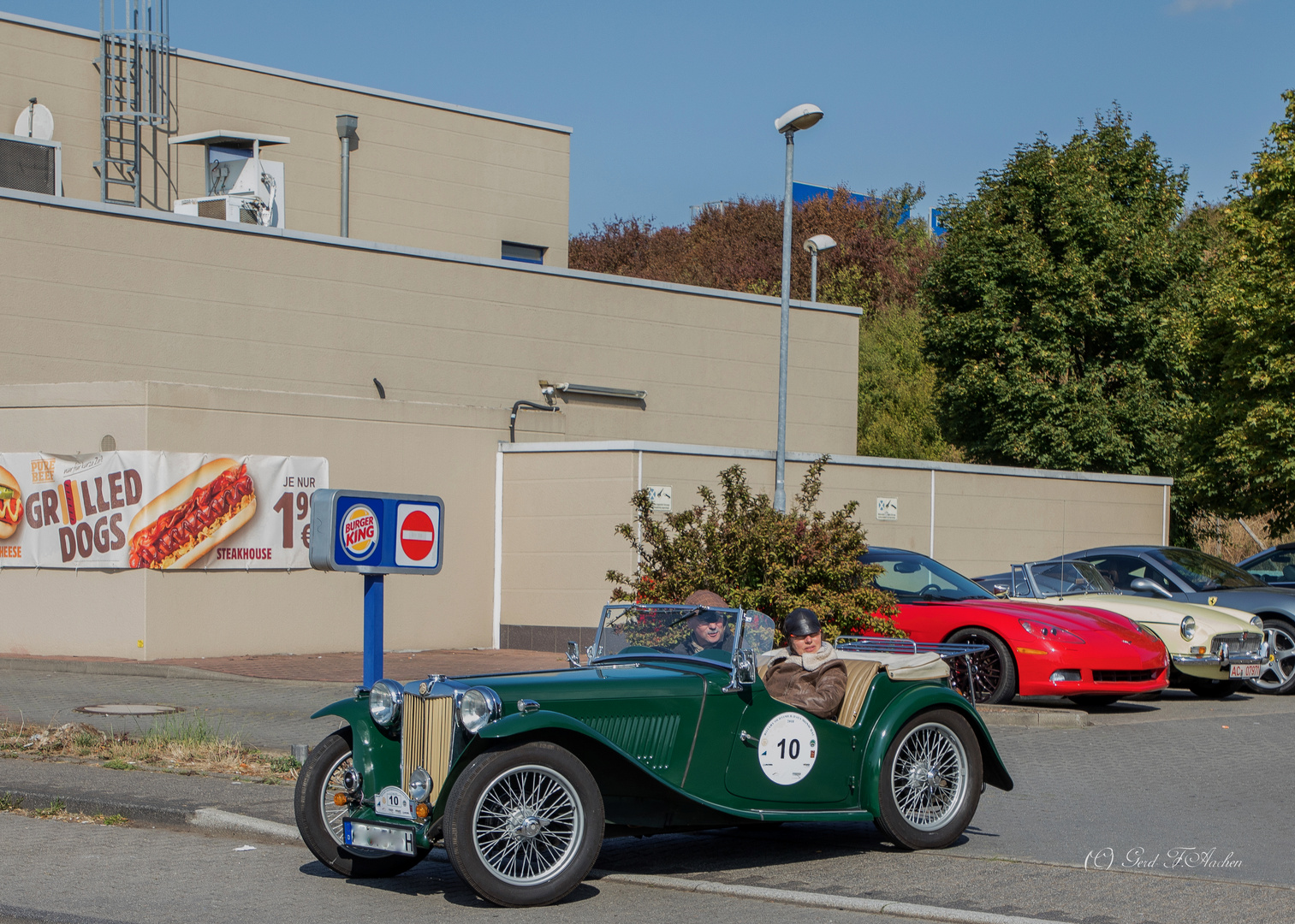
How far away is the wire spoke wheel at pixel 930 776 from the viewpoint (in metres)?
7.90

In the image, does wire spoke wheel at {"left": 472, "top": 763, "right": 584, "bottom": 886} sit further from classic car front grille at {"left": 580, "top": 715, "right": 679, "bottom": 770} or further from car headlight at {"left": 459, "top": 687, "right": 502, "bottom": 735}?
classic car front grille at {"left": 580, "top": 715, "right": 679, "bottom": 770}

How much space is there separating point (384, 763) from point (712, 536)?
23.9ft

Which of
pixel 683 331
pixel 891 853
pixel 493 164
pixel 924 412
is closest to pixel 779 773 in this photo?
pixel 891 853

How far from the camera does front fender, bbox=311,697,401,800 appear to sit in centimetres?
692

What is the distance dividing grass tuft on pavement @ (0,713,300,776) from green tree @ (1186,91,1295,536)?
18.2 meters

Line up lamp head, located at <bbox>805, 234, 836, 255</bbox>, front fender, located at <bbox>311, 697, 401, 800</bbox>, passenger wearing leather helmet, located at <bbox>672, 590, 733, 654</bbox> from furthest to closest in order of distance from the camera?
lamp head, located at <bbox>805, 234, 836, 255</bbox> < passenger wearing leather helmet, located at <bbox>672, 590, 733, 654</bbox> < front fender, located at <bbox>311, 697, 401, 800</bbox>

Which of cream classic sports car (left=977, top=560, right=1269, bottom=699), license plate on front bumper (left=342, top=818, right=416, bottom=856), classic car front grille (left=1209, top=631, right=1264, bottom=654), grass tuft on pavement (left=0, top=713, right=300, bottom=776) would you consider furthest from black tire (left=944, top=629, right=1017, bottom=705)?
license plate on front bumper (left=342, top=818, right=416, bottom=856)

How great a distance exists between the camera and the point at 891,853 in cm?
782

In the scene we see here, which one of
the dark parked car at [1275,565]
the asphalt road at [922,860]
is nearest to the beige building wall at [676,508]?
the dark parked car at [1275,565]

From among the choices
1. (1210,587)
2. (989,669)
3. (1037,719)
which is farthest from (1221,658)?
(1037,719)

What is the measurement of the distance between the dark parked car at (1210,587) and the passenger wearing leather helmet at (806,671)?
10.2 m

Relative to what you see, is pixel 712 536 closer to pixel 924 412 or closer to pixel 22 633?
pixel 22 633

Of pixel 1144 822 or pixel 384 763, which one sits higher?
pixel 384 763

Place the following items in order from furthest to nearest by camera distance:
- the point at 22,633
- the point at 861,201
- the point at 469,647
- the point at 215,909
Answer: the point at 861,201 < the point at 469,647 < the point at 22,633 < the point at 215,909
